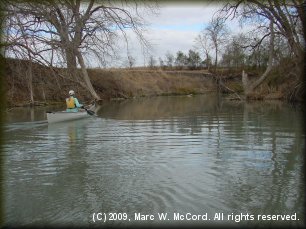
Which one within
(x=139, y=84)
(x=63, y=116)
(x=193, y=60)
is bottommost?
(x=63, y=116)

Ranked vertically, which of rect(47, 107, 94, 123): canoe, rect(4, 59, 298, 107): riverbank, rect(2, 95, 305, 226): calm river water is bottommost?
rect(2, 95, 305, 226): calm river water

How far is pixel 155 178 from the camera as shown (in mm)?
7898

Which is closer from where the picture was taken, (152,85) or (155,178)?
(155,178)

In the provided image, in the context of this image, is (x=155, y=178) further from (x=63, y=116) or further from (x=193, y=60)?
(x=193, y=60)

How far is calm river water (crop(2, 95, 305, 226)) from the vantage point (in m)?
6.00

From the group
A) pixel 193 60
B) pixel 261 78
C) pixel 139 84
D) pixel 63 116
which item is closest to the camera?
pixel 63 116

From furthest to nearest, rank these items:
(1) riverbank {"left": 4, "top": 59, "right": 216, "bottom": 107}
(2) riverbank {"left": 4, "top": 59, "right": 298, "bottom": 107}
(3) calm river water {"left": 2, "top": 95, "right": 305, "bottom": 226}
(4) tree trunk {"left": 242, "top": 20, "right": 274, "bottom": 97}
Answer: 1. (1) riverbank {"left": 4, "top": 59, "right": 216, "bottom": 107}
2. (2) riverbank {"left": 4, "top": 59, "right": 298, "bottom": 107}
3. (4) tree trunk {"left": 242, "top": 20, "right": 274, "bottom": 97}
4. (3) calm river water {"left": 2, "top": 95, "right": 305, "bottom": 226}

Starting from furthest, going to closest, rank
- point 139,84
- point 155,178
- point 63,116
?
point 139,84 < point 63,116 < point 155,178

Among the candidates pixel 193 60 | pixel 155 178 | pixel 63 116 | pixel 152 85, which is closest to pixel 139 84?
pixel 152 85

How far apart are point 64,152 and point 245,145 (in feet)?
15.7

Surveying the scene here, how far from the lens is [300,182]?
747 centimetres

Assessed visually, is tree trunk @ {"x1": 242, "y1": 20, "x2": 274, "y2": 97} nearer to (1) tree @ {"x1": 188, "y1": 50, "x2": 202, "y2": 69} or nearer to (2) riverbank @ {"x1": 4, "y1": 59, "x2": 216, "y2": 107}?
(2) riverbank @ {"x1": 4, "y1": 59, "x2": 216, "y2": 107}

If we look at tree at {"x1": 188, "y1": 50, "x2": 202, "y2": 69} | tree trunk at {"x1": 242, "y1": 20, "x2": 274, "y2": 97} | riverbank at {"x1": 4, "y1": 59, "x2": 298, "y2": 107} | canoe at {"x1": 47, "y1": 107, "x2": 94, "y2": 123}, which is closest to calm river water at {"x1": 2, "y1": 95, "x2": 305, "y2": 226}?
canoe at {"x1": 47, "y1": 107, "x2": 94, "y2": 123}

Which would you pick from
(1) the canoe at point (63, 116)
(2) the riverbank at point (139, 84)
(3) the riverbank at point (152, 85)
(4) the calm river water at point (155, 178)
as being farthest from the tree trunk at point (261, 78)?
(4) the calm river water at point (155, 178)
